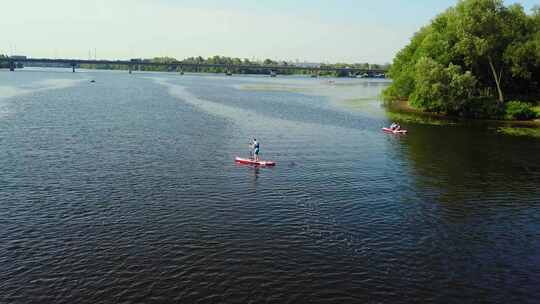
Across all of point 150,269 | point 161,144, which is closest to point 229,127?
point 161,144

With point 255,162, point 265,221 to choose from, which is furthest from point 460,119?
point 265,221

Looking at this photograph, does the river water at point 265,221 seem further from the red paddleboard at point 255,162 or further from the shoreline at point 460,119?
the shoreline at point 460,119

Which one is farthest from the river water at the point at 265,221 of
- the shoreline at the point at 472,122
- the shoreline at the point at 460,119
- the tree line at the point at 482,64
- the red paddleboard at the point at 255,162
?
the tree line at the point at 482,64

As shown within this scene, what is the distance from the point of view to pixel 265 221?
37.8 meters

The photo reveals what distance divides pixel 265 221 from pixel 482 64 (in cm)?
9559

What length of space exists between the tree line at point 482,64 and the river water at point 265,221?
33.4 meters

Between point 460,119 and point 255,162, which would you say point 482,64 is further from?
point 255,162

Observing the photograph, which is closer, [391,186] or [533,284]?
[533,284]

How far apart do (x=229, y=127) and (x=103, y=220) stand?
50.5 meters

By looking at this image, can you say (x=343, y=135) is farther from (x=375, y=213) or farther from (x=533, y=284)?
(x=533, y=284)

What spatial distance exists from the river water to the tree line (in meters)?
33.4

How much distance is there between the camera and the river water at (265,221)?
91.6ft

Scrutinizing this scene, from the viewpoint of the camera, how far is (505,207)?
43.2 meters

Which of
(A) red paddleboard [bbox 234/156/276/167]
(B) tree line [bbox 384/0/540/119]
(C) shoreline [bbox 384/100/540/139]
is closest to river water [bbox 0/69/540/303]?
(A) red paddleboard [bbox 234/156/276/167]
